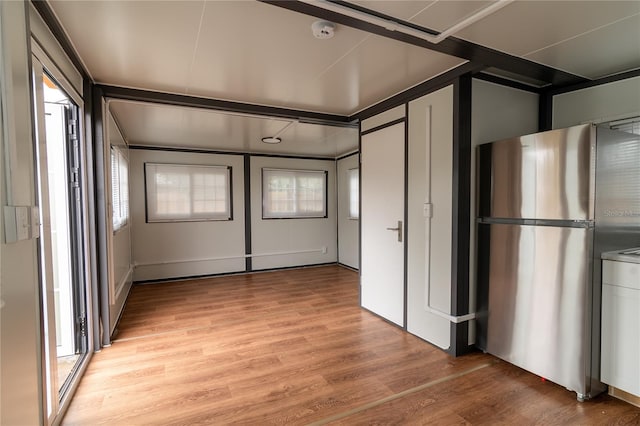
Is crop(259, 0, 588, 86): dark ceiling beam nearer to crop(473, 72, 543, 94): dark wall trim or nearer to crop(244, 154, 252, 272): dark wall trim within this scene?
crop(473, 72, 543, 94): dark wall trim

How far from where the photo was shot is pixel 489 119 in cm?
264

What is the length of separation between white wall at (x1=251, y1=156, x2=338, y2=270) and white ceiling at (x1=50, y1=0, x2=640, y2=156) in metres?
2.73

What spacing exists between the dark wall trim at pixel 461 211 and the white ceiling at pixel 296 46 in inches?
12.1

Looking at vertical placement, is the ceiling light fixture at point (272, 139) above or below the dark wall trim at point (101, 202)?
above

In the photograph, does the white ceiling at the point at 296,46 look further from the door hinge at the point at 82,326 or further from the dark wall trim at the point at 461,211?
the door hinge at the point at 82,326

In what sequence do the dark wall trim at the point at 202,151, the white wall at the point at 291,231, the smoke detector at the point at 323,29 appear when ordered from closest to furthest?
the smoke detector at the point at 323,29 < the dark wall trim at the point at 202,151 < the white wall at the point at 291,231

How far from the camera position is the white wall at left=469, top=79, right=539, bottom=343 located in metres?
2.58

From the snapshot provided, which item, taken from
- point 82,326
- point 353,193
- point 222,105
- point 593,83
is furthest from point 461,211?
point 353,193

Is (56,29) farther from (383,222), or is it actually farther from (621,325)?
(621,325)

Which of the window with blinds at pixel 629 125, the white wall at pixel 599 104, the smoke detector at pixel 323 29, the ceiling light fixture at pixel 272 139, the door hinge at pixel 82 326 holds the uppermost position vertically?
the smoke detector at pixel 323 29

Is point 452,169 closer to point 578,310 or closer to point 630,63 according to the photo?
point 578,310

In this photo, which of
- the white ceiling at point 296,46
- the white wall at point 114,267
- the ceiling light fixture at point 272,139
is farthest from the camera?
the ceiling light fixture at point 272,139

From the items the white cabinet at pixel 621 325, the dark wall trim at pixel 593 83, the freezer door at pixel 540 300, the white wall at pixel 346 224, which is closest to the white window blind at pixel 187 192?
the white wall at pixel 346 224

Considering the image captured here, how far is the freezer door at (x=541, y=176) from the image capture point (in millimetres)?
1973
